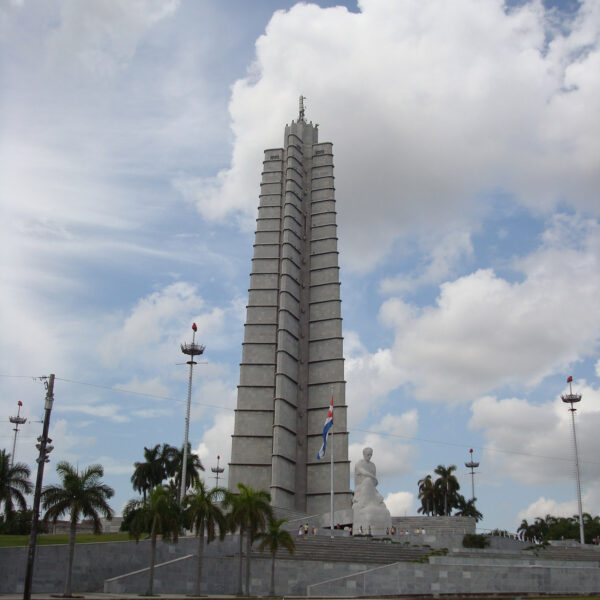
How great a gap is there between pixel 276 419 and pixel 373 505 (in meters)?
10.9

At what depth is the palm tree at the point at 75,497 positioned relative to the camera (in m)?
25.5

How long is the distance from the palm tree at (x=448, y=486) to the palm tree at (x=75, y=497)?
4611 centimetres

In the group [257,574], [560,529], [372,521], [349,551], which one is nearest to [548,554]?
[372,521]

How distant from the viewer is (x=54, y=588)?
2553 cm

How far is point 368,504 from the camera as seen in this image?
4059 centimetres

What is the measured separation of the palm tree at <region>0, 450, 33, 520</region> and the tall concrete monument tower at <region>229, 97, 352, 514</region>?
1792 cm

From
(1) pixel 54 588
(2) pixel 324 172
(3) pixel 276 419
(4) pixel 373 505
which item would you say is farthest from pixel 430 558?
(2) pixel 324 172

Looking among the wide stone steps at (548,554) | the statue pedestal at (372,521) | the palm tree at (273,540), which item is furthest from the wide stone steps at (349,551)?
the statue pedestal at (372,521)

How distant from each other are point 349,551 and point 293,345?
2376 centimetres

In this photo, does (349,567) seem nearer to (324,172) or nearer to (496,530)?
(496,530)

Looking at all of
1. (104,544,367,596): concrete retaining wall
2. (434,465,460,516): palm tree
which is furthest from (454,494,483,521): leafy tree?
(104,544,367,596): concrete retaining wall

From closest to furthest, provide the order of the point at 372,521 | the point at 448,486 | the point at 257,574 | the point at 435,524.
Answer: the point at 257,574 → the point at 372,521 → the point at 435,524 → the point at 448,486

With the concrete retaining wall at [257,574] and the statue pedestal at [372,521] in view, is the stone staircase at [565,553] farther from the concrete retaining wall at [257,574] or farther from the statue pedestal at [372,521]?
the concrete retaining wall at [257,574]

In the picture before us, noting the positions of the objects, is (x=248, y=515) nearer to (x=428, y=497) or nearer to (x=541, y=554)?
(x=541, y=554)
